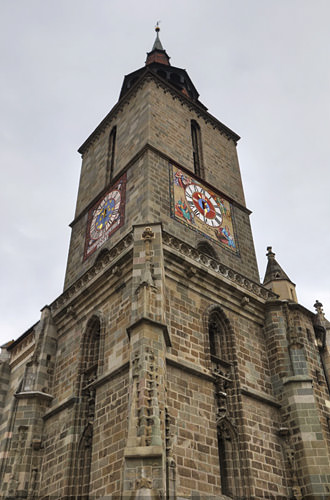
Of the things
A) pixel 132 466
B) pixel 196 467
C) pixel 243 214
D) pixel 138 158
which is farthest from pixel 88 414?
pixel 243 214

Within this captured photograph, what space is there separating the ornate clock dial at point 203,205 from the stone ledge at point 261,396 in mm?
6339

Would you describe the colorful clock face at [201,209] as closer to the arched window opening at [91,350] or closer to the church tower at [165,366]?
the church tower at [165,366]

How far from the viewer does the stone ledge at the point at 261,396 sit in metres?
13.6

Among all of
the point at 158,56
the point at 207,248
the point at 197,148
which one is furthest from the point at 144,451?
the point at 158,56

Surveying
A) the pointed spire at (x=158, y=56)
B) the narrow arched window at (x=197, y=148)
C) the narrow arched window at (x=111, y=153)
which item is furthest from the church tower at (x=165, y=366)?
the pointed spire at (x=158, y=56)

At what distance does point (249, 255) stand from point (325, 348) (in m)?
4.42

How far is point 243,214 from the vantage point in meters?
20.7

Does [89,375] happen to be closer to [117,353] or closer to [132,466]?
[117,353]

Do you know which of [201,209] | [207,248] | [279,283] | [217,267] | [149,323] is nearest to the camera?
[149,323]

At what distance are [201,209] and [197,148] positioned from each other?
4.63 meters

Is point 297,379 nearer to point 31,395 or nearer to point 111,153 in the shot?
point 31,395

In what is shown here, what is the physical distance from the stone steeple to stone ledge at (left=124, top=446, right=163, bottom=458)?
9.01 metres

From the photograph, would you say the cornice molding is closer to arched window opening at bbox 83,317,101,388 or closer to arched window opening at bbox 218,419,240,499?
arched window opening at bbox 83,317,101,388

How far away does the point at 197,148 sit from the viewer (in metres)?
22.0
